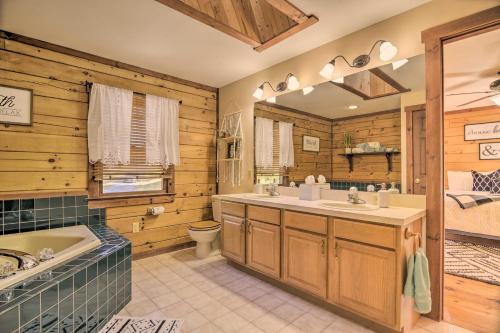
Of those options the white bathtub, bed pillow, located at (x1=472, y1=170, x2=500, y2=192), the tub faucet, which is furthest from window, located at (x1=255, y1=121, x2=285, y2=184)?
bed pillow, located at (x1=472, y1=170, x2=500, y2=192)

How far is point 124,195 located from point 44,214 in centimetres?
79

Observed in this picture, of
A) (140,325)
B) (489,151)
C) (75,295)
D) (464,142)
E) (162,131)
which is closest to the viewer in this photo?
(75,295)

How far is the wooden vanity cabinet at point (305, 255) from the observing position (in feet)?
6.54

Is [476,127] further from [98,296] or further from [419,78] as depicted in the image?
[98,296]

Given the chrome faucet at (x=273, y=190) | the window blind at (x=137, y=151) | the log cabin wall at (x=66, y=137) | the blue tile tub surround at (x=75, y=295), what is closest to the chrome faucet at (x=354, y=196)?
the chrome faucet at (x=273, y=190)

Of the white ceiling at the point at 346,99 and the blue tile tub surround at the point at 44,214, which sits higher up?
the white ceiling at the point at 346,99

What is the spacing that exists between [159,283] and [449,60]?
11.0ft

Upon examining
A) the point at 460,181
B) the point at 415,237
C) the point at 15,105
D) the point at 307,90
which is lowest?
the point at 415,237

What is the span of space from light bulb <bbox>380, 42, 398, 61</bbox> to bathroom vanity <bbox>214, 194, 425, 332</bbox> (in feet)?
4.05

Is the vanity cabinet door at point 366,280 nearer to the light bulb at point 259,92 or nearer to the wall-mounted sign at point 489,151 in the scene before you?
the light bulb at point 259,92

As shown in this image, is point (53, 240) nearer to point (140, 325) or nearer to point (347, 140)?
point (140, 325)

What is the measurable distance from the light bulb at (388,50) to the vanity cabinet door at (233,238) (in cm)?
201

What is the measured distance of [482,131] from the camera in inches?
156

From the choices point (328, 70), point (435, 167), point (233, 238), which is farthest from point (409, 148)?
point (233, 238)
